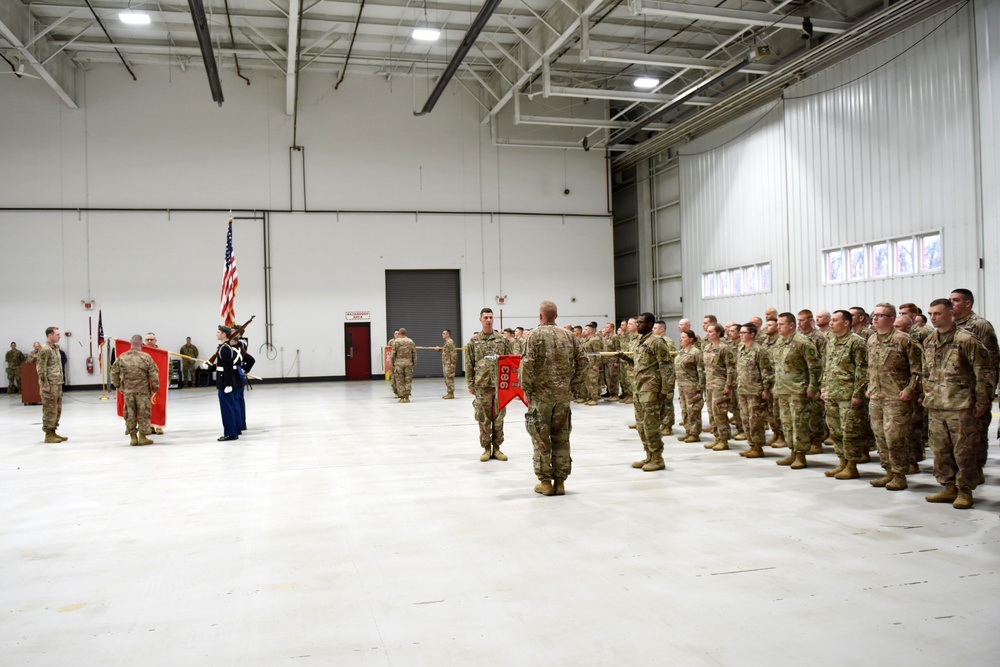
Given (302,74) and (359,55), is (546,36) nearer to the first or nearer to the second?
(359,55)

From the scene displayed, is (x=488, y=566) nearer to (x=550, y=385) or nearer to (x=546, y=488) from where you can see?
(x=546, y=488)

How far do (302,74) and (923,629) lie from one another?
2430 centimetres

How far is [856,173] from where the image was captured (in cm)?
1587

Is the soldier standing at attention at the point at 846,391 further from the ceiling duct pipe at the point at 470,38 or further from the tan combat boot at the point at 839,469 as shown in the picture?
the ceiling duct pipe at the point at 470,38

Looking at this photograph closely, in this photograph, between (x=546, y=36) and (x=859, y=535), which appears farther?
(x=546, y=36)

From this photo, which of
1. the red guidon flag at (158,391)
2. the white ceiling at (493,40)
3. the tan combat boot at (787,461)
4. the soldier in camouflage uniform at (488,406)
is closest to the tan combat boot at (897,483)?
the tan combat boot at (787,461)

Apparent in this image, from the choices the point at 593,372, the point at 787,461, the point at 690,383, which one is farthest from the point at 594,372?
the point at 787,461

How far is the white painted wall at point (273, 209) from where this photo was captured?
22344 mm

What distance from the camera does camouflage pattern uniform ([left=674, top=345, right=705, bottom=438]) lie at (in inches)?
388

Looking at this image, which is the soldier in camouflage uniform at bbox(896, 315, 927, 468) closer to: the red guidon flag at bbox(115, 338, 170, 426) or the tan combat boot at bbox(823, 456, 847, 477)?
the tan combat boot at bbox(823, 456, 847, 477)

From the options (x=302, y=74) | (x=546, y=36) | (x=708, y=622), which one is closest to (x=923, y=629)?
(x=708, y=622)

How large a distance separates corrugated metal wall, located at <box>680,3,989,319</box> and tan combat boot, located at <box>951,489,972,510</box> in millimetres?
8826

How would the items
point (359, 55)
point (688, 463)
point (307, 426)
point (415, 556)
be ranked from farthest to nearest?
point (359, 55), point (307, 426), point (688, 463), point (415, 556)

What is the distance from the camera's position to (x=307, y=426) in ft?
41.3
